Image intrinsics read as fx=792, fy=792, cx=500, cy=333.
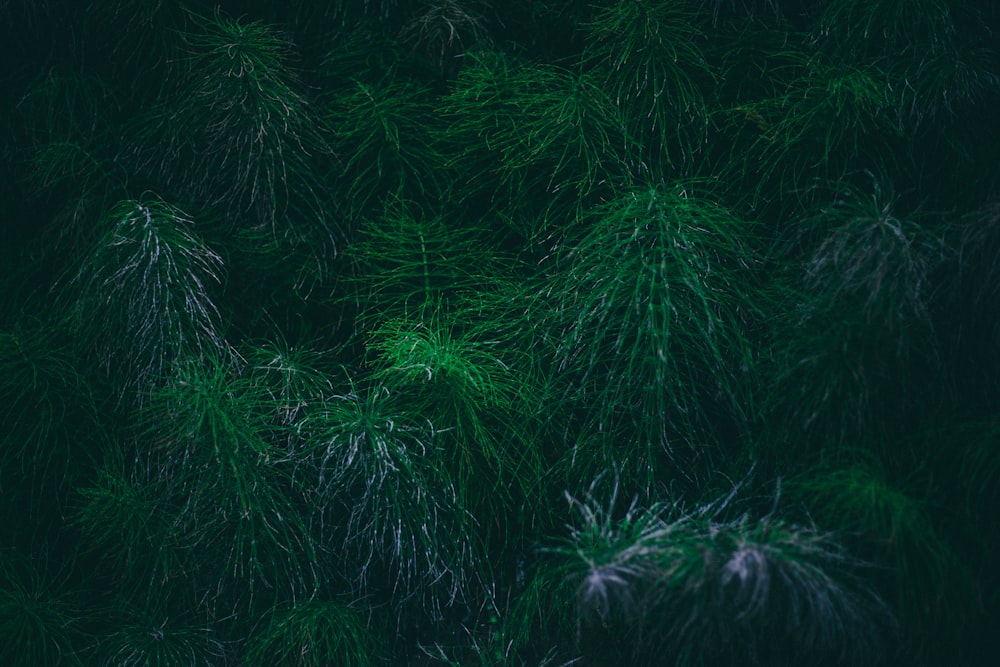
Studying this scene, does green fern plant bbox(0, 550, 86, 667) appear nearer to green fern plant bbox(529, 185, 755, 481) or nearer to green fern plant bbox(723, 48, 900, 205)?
green fern plant bbox(529, 185, 755, 481)

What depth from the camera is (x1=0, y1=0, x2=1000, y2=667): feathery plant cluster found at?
4.55 ft

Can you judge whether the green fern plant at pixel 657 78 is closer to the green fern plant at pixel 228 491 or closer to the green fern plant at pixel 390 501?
the green fern plant at pixel 390 501

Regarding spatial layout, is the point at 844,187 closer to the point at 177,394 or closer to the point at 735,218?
the point at 735,218

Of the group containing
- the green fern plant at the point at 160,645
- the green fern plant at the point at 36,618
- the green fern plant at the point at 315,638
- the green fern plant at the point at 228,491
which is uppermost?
the green fern plant at the point at 228,491

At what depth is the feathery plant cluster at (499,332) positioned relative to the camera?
4.55 ft

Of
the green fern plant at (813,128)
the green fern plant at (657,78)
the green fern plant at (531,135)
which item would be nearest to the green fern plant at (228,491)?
the green fern plant at (531,135)

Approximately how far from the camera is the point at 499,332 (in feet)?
5.40

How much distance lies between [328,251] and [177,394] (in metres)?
0.44

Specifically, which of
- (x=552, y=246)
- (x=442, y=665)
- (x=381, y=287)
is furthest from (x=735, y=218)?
(x=442, y=665)

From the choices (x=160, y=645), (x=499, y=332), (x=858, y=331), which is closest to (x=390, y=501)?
(x=499, y=332)

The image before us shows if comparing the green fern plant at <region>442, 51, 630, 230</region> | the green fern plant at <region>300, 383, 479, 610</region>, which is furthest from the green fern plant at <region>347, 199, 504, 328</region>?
the green fern plant at <region>300, 383, 479, 610</region>

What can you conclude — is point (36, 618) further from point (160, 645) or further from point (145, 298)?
point (145, 298)

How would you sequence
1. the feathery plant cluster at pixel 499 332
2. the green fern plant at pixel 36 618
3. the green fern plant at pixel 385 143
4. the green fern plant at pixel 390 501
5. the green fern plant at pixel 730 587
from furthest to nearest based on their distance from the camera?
the green fern plant at pixel 385 143
the green fern plant at pixel 36 618
the green fern plant at pixel 390 501
the feathery plant cluster at pixel 499 332
the green fern plant at pixel 730 587

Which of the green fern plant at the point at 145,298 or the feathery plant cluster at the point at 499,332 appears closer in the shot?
the feathery plant cluster at the point at 499,332
